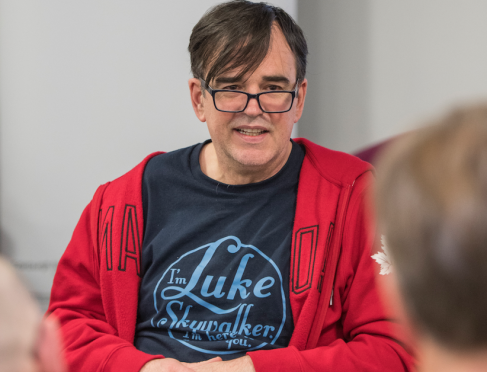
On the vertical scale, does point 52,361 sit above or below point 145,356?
above

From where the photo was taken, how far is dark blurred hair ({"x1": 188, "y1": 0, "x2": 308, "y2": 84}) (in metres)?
1.40

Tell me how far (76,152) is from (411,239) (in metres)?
1.86

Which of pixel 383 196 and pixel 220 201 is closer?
pixel 383 196

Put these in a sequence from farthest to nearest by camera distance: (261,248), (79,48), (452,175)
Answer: (79,48) → (261,248) → (452,175)

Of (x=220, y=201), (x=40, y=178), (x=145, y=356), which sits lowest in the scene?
(x=145, y=356)

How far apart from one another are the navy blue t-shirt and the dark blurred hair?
0.98 feet

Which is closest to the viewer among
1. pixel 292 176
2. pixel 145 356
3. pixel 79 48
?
pixel 145 356

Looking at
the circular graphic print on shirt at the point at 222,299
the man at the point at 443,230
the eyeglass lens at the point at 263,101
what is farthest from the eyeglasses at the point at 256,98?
the man at the point at 443,230

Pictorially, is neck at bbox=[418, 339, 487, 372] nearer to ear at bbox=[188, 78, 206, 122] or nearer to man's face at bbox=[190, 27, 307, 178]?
man's face at bbox=[190, 27, 307, 178]

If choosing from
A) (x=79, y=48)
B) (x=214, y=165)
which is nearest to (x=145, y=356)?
(x=214, y=165)

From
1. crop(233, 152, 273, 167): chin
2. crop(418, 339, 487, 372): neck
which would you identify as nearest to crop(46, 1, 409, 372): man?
crop(233, 152, 273, 167): chin

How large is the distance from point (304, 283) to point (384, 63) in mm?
1112

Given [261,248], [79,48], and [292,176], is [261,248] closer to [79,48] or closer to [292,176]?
[292,176]

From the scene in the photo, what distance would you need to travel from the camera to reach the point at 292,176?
5.00 feet
